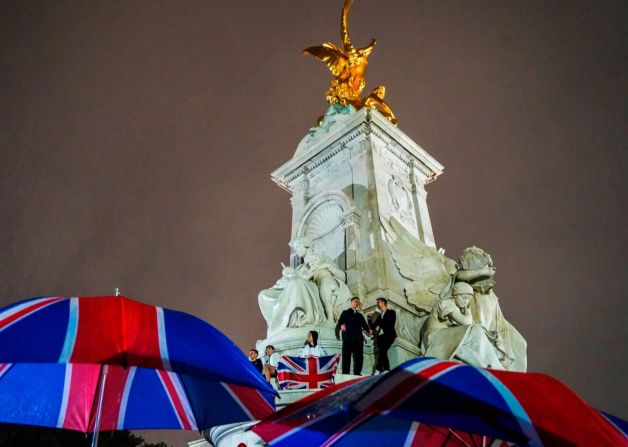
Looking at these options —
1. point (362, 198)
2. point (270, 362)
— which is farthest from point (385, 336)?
point (362, 198)

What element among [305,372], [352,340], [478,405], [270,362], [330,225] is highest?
[330,225]

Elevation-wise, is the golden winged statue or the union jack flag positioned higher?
the golden winged statue

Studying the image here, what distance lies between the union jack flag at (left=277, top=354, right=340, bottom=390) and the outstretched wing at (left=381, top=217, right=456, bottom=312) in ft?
14.1

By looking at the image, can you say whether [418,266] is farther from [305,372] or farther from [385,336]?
[305,372]

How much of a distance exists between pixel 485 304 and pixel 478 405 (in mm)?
8599

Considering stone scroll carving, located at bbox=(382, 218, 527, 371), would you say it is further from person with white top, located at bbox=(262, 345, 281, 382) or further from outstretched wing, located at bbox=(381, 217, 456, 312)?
person with white top, located at bbox=(262, 345, 281, 382)

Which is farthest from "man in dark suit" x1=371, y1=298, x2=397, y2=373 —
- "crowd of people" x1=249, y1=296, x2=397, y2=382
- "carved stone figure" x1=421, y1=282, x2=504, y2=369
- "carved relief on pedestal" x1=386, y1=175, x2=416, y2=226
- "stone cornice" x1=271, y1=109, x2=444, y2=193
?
"stone cornice" x1=271, y1=109, x2=444, y2=193

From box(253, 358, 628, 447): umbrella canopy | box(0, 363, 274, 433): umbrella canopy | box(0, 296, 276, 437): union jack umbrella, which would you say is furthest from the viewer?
box(0, 363, 274, 433): umbrella canopy

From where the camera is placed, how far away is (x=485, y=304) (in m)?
11.0

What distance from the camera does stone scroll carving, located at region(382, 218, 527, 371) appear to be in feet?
31.4

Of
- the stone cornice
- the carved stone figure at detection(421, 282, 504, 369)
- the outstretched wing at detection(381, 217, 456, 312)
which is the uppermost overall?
the stone cornice

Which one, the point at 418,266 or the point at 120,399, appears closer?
the point at 120,399

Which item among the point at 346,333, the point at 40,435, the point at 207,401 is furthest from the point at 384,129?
the point at 40,435

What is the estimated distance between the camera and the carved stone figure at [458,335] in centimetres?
936
